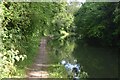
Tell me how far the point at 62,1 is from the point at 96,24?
8359 millimetres

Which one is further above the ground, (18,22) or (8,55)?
(18,22)

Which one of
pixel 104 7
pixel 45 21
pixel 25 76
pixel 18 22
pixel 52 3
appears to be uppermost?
pixel 104 7

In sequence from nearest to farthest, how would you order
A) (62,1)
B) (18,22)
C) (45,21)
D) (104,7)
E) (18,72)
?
(18,72), (18,22), (45,21), (62,1), (104,7)

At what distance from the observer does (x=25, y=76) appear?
30.8ft

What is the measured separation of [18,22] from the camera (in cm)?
1013

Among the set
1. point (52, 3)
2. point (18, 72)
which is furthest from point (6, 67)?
point (52, 3)

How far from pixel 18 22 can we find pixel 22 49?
1.21m

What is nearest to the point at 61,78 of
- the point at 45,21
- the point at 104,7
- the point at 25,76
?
the point at 25,76

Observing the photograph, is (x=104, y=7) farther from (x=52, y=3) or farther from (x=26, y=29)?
(x=26, y=29)

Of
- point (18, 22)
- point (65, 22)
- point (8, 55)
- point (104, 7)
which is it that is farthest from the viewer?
point (65, 22)

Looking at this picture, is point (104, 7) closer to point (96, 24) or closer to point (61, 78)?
point (96, 24)

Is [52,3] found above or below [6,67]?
above

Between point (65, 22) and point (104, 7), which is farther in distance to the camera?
point (65, 22)

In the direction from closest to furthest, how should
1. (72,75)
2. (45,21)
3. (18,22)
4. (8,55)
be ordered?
1. (8,55)
2. (18,22)
3. (72,75)
4. (45,21)
